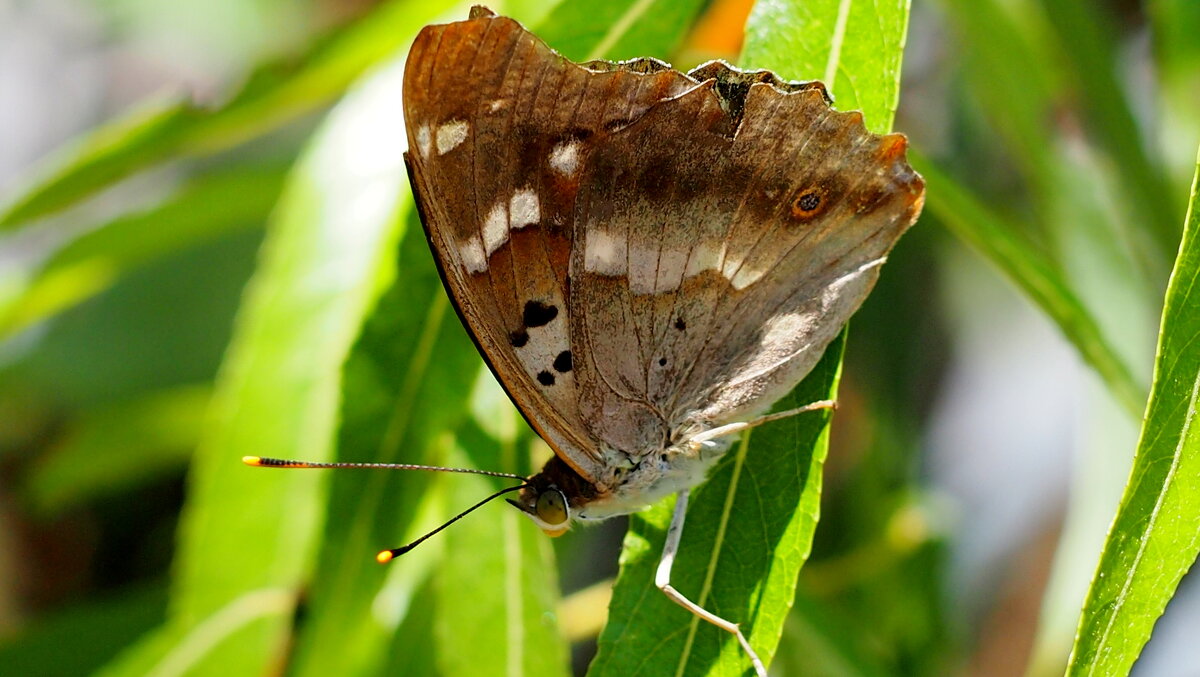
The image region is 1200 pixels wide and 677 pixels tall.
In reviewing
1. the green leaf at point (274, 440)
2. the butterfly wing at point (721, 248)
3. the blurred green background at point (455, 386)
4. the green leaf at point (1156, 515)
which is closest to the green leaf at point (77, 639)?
the blurred green background at point (455, 386)

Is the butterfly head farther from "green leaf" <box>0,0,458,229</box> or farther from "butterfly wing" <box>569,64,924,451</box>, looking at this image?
"green leaf" <box>0,0,458,229</box>

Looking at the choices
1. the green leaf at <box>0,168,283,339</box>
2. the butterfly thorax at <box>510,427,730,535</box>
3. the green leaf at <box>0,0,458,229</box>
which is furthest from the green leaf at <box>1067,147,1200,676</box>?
the green leaf at <box>0,168,283,339</box>

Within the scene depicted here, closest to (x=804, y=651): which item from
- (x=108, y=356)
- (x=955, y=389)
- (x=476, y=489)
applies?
(x=476, y=489)

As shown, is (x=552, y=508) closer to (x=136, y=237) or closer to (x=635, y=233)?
(x=635, y=233)

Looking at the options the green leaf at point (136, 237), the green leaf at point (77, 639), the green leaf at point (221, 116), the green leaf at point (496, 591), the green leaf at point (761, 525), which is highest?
the green leaf at point (221, 116)

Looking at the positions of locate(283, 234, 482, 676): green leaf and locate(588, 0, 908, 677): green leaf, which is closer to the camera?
locate(588, 0, 908, 677): green leaf

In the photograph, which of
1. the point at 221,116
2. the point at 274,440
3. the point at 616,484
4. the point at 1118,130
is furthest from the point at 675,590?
the point at 221,116

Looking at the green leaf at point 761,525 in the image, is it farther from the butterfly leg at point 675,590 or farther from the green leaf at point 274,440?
the green leaf at point 274,440
